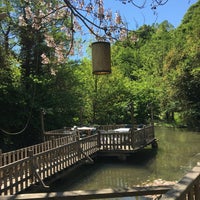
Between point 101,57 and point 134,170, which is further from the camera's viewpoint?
point 134,170

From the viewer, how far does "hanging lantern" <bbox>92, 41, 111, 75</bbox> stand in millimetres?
4590

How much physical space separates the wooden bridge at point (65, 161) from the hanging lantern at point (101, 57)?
182 centimetres

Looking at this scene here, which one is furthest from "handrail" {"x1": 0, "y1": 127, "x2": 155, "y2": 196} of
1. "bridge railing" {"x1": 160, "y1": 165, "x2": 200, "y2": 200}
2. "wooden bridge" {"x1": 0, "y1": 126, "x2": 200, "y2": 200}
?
"bridge railing" {"x1": 160, "y1": 165, "x2": 200, "y2": 200}

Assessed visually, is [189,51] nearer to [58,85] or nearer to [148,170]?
[58,85]

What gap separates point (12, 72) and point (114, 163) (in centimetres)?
781

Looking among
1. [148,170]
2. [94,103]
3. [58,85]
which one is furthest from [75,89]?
[148,170]

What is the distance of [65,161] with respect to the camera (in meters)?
12.9

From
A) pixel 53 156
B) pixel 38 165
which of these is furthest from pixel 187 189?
pixel 53 156

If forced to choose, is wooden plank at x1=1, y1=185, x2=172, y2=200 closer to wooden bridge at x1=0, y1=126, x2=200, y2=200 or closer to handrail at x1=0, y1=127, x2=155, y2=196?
wooden bridge at x1=0, y1=126, x2=200, y2=200

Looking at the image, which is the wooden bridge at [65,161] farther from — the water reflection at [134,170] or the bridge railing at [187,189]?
the water reflection at [134,170]

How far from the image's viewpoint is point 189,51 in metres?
34.3

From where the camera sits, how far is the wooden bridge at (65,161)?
311 cm

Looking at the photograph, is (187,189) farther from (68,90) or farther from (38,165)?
(68,90)

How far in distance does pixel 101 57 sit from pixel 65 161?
877 centimetres
